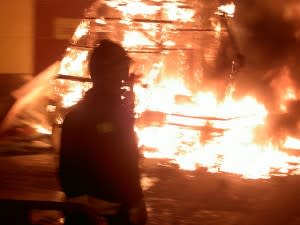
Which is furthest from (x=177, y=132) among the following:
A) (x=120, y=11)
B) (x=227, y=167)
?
(x=120, y=11)

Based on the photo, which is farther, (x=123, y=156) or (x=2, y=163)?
(x=2, y=163)

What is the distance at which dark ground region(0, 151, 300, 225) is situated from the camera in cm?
684

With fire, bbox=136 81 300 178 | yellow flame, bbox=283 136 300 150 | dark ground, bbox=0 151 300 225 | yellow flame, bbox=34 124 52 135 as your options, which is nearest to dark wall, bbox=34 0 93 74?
yellow flame, bbox=34 124 52 135

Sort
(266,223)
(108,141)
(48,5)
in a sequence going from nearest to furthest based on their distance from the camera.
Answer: (108,141) → (266,223) → (48,5)

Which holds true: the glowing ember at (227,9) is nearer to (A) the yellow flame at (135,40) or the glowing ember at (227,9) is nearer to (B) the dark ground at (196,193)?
(A) the yellow flame at (135,40)

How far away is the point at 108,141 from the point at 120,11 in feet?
20.7

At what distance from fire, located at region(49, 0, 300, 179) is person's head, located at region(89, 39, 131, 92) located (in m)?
5.31

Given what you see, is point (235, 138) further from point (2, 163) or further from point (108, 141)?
point (108, 141)

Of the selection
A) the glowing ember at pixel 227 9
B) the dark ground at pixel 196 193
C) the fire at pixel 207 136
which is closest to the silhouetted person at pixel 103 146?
the dark ground at pixel 196 193

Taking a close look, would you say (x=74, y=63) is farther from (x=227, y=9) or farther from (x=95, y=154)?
(x=95, y=154)

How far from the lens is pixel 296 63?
409 inches

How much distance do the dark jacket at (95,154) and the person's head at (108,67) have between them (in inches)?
3.1

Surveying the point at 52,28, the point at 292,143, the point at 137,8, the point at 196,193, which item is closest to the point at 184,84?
the point at 137,8

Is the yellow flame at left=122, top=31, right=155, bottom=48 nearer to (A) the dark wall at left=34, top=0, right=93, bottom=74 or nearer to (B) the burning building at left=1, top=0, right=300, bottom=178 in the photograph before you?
(B) the burning building at left=1, top=0, right=300, bottom=178
